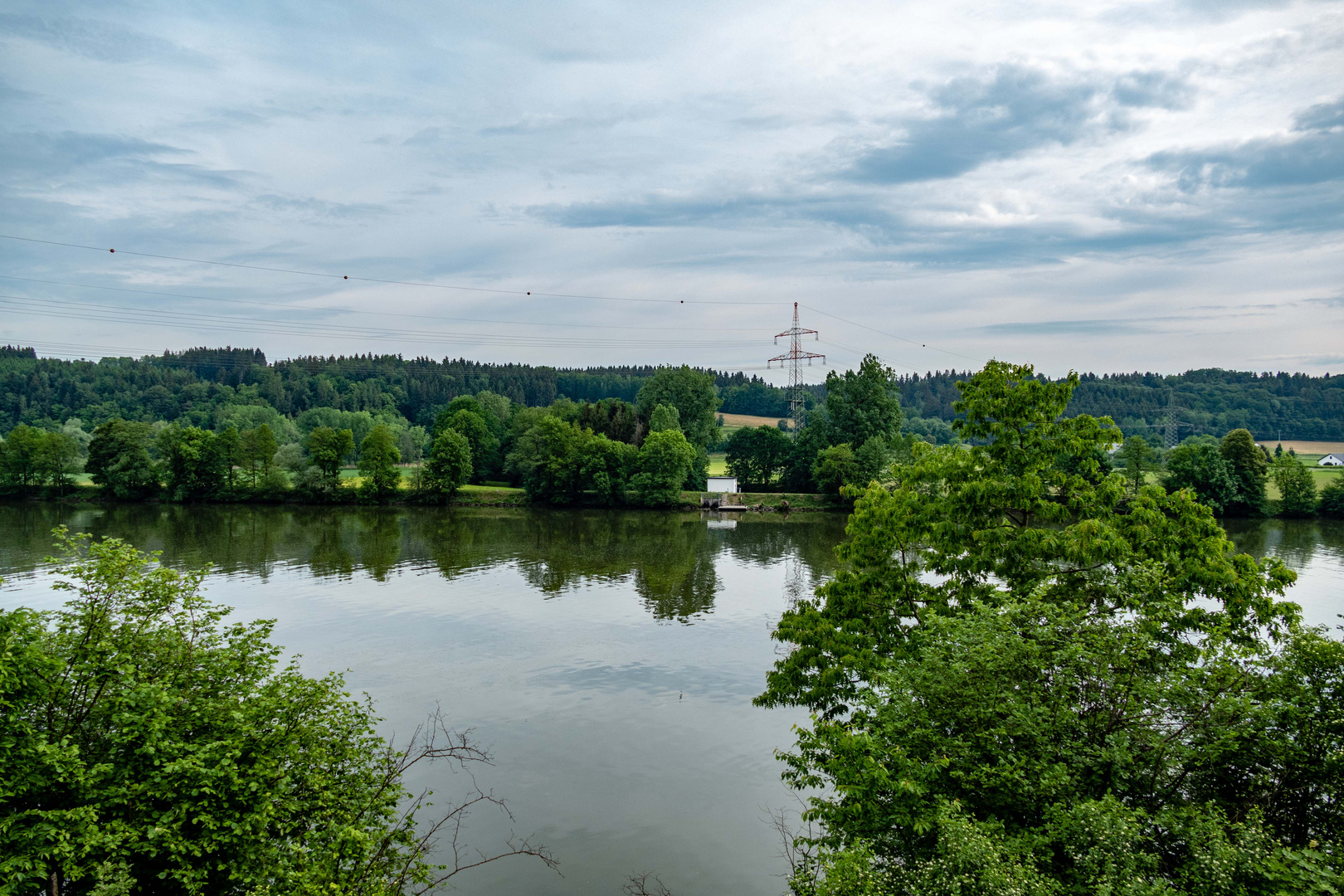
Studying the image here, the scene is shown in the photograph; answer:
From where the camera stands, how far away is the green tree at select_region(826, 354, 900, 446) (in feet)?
296

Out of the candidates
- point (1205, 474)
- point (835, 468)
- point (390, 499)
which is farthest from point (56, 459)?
point (1205, 474)

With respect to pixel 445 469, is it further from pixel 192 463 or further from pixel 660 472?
pixel 192 463

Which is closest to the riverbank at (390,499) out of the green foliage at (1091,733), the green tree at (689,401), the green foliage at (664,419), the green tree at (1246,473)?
the green foliage at (664,419)

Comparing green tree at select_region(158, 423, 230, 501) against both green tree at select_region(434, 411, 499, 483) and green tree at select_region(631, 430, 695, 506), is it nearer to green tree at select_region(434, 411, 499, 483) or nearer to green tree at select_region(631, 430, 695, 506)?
green tree at select_region(434, 411, 499, 483)

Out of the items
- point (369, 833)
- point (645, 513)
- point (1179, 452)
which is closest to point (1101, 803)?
point (369, 833)

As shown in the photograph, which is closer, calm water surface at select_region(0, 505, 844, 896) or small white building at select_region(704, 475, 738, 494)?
calm water surface at select_region(0, 505, 844, 896)

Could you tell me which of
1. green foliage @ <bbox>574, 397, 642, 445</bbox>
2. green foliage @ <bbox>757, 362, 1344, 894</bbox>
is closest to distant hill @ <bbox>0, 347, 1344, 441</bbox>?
green foliage @ <bbox>574, 397, 642, 445</bbox>

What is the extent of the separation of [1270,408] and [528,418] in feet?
503

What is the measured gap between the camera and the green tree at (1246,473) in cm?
7488

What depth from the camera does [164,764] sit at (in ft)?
33.1

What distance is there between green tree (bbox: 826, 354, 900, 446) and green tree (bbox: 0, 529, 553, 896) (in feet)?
269

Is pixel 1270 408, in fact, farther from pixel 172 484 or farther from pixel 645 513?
pixel 172 484

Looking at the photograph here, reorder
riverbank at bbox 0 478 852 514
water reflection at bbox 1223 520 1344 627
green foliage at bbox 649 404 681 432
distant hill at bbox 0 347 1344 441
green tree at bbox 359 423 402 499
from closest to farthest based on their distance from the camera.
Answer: water reflection at bbox 1223 520 1344 627 < riverbank at bbox 0 478 852 514 < green tree at bbox 359 423 402 499 < green foliage at bbox 649 404 681 432 < distant hill at bbox 0 347 1344 441

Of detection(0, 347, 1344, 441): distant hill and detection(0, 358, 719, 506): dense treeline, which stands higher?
detection(0, 347, 1344, 441): distant hill
